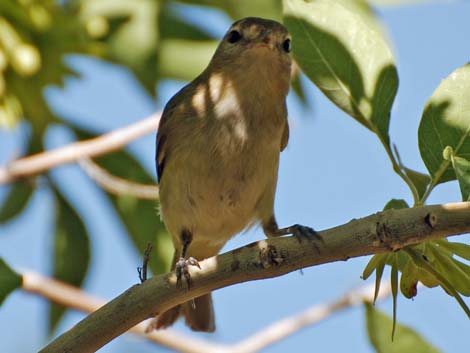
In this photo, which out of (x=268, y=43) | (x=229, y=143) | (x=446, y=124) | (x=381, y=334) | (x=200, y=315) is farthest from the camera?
(x=200, y=315)

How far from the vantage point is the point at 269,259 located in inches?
77.0

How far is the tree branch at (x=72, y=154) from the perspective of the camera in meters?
3.72

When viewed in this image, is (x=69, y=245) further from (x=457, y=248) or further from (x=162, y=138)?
(x=457, y=248)

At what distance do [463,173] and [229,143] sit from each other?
1.85 meters

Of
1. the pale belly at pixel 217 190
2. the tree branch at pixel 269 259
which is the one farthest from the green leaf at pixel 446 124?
the pale belly at pixel 217 190

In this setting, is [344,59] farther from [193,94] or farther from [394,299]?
[193,94]

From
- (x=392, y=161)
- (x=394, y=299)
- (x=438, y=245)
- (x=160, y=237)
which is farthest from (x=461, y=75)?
(x=160, y=237)

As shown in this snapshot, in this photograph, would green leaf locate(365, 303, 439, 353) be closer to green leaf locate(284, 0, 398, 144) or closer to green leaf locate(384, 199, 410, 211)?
green leaf locate(384, 199, 410, 211)

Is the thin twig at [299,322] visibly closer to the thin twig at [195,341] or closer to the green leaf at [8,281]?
the thin twig at [195,341]

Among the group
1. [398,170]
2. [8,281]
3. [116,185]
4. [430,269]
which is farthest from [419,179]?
[116,185]

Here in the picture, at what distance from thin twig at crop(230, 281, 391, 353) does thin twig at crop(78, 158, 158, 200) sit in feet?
2.68

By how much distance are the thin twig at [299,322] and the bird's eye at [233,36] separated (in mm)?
1295

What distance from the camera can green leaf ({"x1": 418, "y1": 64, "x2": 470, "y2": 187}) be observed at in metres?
2.11

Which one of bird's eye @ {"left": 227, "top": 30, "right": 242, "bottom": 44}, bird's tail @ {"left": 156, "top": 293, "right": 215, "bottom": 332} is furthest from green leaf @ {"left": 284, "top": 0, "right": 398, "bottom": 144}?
bird's tail @ {"left": 156, "top": 293, "right": 215, "bottom": 332}
